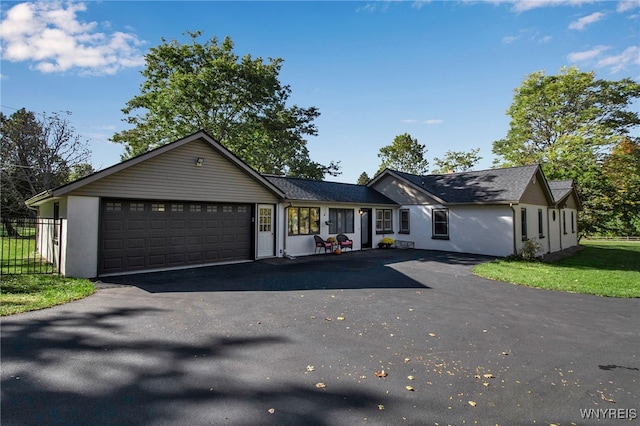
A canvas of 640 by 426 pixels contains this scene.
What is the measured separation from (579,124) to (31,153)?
154 feet

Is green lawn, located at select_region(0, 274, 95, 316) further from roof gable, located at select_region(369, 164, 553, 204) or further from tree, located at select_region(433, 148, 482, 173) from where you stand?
tree, located at select_region(433, 148, 482, 173)

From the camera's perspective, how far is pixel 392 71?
1423 centimetres

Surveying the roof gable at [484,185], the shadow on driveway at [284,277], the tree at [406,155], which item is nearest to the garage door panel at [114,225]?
the shadow on driveway at [284,277]

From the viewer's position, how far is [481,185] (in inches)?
678

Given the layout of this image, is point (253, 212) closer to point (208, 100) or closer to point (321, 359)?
point (321, 359)

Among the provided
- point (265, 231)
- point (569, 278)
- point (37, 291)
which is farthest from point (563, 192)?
point (37, 291)

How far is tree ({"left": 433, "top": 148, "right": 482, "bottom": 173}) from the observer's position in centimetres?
4088

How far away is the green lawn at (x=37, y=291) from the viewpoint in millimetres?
6227

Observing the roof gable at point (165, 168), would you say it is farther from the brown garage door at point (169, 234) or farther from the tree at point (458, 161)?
the tree at point (458, 161)

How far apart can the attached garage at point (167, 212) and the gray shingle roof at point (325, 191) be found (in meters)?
1.64

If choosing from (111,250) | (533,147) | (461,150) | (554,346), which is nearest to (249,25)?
(111,250)

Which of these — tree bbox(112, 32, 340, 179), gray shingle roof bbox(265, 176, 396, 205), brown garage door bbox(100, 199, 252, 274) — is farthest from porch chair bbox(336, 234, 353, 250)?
tree bbox(112, 32, 340, 179)

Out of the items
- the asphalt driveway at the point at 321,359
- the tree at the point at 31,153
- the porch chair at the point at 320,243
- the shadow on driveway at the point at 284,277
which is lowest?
the asphalt driveway at the point at 321,359

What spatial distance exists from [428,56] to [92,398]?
48.2 ft
